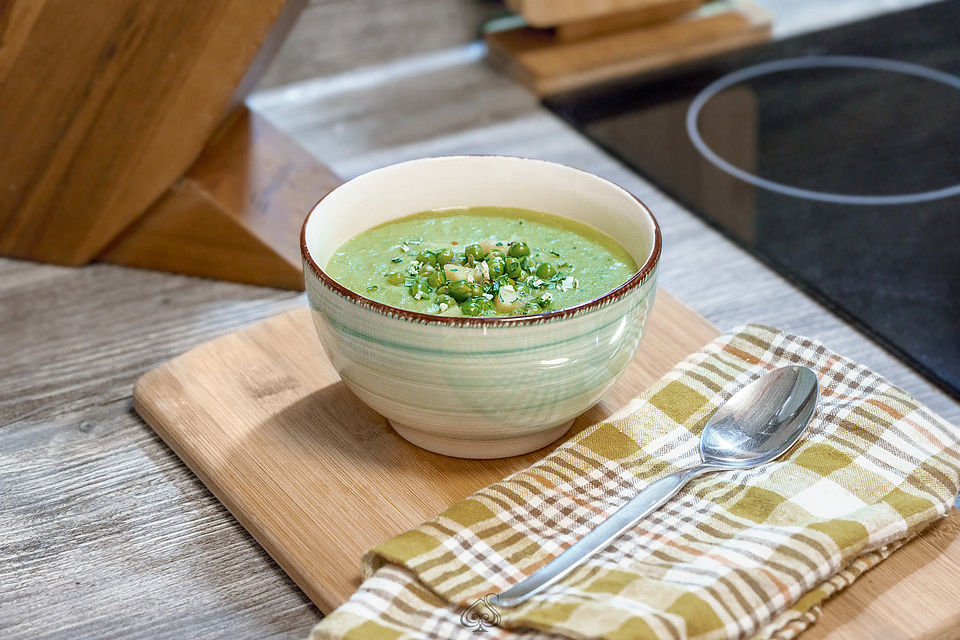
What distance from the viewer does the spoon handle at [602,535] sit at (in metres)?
0.68

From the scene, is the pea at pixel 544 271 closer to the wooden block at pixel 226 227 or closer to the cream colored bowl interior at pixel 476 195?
the cream colored bowl interior at pixel 476 195

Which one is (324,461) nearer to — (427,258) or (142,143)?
(427,258)

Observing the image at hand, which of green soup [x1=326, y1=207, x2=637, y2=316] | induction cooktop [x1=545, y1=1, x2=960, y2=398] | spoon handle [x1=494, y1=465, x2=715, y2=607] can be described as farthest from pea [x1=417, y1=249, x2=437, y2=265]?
induction cooktop [x1=545, y1=1, x2=960, y2=398]

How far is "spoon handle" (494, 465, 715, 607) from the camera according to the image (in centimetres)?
68

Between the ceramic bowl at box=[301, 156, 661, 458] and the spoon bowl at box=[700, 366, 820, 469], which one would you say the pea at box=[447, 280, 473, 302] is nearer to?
the ceramic bowl at box=[301, 156, 661, 458]

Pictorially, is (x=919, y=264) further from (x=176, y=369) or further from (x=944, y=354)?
(x=176, y=369)

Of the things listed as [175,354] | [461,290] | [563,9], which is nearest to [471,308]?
[461,290]

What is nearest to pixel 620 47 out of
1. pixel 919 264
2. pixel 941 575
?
pixel 919 264

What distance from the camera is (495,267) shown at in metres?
0.80

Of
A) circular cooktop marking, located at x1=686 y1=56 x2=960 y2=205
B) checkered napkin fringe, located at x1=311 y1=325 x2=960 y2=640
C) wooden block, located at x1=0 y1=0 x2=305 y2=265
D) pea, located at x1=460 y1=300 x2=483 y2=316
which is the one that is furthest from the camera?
circular cooktop marking, located at x1=686 y1=56 x2=960 y2=205

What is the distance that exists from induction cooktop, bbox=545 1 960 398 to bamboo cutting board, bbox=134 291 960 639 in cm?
24

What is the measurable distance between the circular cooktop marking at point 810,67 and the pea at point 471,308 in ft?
2.07

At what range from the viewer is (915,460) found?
772mm

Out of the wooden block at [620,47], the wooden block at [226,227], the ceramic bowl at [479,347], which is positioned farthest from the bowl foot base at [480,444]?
the wooden block at [620,47]
